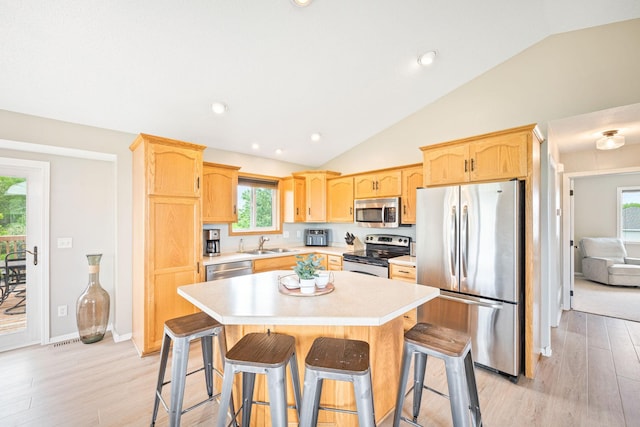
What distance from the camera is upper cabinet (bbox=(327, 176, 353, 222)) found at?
435 centimetres

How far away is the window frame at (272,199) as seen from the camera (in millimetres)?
4230

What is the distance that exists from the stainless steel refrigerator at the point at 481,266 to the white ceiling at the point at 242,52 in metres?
Answer: 1.44

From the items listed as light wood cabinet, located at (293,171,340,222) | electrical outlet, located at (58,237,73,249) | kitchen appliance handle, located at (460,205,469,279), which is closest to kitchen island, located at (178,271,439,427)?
kitchen appliance handle, located at (460,205,469,279)

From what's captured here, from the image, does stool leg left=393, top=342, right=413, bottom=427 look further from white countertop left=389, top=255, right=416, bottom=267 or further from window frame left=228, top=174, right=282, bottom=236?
window frame left=228, top=174, right=282, bottom=236

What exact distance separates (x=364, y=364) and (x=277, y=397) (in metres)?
0.43

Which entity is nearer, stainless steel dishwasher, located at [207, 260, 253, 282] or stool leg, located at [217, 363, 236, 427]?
stool leg, located at [217, 363, 236, 427]

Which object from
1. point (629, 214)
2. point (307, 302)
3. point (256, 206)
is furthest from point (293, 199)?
point (629, 214)

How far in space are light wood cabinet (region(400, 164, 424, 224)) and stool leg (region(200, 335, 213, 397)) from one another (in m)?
2.70

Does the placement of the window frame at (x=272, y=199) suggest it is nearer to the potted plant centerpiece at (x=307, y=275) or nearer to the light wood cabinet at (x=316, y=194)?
the light wood cabinet at (x=316, y=194)

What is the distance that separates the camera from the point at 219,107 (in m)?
3.04

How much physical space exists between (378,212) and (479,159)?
5.09ft

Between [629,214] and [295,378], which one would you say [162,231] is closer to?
[295,378]

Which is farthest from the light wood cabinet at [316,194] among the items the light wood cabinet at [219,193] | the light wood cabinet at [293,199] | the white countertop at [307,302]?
the white countertop at [307,302]

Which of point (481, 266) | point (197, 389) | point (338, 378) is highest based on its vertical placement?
point (481, 266)
